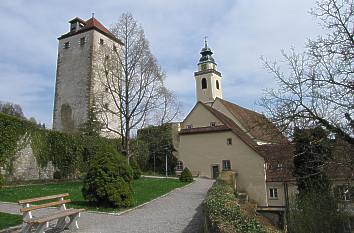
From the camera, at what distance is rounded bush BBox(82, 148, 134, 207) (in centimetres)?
1216

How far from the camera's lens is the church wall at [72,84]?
37156mm

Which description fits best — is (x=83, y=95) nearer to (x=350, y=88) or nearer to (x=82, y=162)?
(x=82, y=162)

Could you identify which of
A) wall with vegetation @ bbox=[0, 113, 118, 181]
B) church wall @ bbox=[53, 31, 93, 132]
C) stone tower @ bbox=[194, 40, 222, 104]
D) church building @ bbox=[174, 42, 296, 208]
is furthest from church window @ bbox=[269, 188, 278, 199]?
stone tower @ bbox=[194, 40, 222, 104]

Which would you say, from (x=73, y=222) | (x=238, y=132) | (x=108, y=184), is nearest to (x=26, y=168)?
(x=108, y=184)

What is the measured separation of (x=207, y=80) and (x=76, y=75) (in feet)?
76.9

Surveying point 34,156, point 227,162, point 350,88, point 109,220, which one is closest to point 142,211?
point 109,220

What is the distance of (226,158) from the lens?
32.6 m

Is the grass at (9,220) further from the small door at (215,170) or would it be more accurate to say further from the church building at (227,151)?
the small door at (215,170)

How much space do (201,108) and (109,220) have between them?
26.9 metres

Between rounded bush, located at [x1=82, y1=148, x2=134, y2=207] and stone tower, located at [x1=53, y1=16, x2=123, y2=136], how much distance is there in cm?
2393

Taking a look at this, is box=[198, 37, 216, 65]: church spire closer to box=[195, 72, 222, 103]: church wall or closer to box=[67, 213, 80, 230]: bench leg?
box=[195, 72, 222, 103]: church wall

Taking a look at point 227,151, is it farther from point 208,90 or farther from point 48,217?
point 48,217

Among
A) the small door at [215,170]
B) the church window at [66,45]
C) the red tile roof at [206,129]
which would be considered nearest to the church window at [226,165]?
the small door at [215,170]

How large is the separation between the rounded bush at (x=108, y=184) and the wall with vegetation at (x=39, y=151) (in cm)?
631
